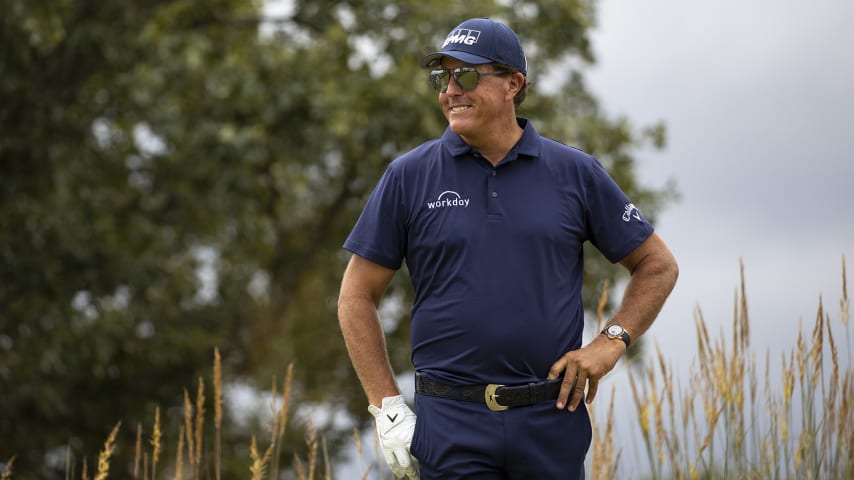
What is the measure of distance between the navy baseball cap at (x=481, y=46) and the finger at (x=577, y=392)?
0.90m

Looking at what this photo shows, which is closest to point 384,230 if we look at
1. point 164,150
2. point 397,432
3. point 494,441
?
point 397,432

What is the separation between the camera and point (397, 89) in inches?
451

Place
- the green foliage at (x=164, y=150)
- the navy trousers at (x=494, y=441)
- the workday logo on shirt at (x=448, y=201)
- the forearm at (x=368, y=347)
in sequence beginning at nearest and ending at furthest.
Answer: the navy trousers at (x=494, y=441) < the workday logo on shirt at (x=448, y=201) < the forearm at (x=368, y=347) < the green foliage at (x=164, y=150)

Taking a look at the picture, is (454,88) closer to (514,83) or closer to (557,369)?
(514,83)

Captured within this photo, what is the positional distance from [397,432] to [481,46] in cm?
109

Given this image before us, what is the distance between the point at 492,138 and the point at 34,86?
380 inches

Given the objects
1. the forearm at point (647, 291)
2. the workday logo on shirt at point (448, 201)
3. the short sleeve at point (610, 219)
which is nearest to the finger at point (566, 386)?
the forearm at point (647, 291)

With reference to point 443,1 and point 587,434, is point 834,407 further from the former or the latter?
point 443,1

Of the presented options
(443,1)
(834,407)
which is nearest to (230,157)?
(443,1)

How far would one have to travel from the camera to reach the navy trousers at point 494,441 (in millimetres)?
3016

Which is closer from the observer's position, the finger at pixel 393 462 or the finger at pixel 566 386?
the finger at pixel 566 386

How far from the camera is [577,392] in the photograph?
10.2 feet

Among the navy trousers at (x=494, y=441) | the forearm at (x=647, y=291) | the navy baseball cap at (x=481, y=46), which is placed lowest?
the navy trousers at (x=494, y=441)

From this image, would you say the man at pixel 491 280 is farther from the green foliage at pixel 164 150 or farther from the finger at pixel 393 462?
the green foliage at pixel 164 150
